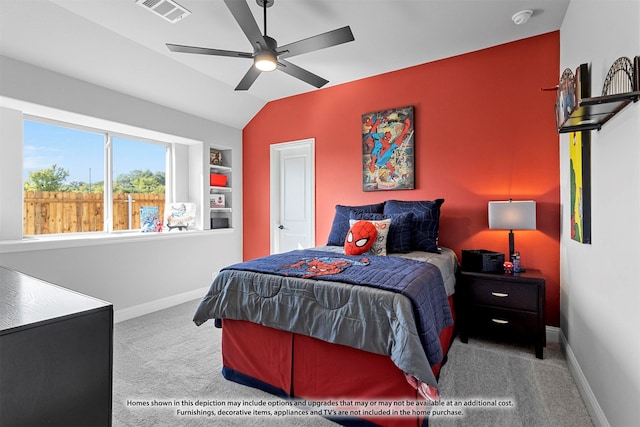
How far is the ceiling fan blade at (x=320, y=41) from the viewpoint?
79.7 inches

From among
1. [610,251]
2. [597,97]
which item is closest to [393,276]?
[610,251]

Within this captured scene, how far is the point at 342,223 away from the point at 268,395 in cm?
183

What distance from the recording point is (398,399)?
1.64 meters

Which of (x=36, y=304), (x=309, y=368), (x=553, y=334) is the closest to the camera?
(x=36, y=304)

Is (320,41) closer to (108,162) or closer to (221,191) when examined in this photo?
(108,162)

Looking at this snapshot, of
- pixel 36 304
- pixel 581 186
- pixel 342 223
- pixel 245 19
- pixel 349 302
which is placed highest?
pixel 245 19

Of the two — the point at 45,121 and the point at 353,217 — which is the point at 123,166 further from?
the point at 353,217

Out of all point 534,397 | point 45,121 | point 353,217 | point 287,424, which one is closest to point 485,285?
point 534,397

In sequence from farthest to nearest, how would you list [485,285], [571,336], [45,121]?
[45,121] → [485,285] → [571,336]

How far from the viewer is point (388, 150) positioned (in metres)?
3.68

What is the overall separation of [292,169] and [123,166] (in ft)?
6.85

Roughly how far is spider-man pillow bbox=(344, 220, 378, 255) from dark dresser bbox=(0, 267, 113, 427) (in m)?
2.06

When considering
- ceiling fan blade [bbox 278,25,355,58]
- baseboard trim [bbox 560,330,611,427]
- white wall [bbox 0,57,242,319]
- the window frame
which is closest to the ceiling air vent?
ceiling fan blade [bbox 278,25,355,58]

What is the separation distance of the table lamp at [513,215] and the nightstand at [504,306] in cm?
41
